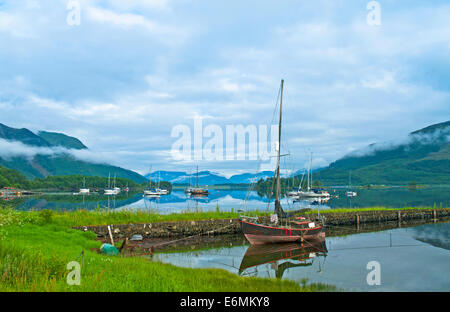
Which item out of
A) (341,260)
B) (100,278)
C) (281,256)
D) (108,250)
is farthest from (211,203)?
(100,278)

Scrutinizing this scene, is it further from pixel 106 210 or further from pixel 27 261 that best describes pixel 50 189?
pixel 27 261

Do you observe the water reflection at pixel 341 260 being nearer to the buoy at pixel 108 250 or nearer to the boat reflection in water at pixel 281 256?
the boat reflection in water at pixel 281 256

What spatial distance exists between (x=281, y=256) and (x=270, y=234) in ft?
10.9

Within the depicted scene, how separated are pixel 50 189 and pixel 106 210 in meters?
193

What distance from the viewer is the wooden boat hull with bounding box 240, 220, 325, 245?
2678cm

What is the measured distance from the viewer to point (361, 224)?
141 feet

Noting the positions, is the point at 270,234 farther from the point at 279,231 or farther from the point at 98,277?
the point at 98,277

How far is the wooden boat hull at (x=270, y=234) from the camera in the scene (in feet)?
87.9

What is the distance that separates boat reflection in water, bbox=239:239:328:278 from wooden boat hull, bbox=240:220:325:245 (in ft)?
1.40

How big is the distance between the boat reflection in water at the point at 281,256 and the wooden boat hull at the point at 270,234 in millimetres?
428

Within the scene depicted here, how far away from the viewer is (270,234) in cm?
2686

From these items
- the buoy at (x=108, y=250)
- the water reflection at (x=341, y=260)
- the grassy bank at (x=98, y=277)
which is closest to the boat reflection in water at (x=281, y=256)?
the water reflection at (x=341, y=260)

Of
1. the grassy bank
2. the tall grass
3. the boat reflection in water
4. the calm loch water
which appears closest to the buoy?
the grassy bank
